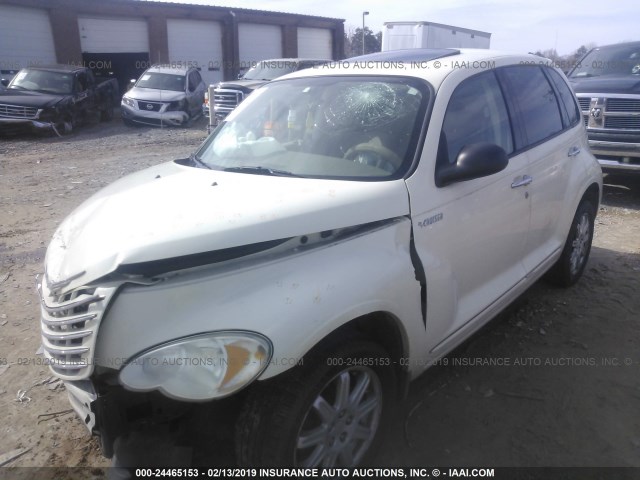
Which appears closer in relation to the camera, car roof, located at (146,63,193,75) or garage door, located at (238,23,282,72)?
car roof, located at (146,63,193,75)

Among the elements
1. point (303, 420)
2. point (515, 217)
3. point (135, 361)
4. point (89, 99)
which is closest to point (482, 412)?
point (515, 217)

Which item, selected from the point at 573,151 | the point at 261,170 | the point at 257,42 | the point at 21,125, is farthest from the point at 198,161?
the point at 257,42

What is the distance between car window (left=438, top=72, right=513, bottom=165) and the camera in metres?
2.82

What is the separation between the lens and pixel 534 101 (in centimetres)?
377

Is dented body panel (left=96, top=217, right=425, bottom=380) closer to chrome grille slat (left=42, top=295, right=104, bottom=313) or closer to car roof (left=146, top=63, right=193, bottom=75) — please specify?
chrome grille slat (left=42, top=295, right=104, bottom=313)

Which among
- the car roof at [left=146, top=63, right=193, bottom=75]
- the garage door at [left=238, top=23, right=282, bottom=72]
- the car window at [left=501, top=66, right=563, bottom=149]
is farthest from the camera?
the garage door at [left=238, top=23, right=282, bottom=72]

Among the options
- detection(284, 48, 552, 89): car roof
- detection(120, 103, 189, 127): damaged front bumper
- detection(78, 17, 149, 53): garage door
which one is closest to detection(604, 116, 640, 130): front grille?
detection(284, 48, 552, 89): car roof

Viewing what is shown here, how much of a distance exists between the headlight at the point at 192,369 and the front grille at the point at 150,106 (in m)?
15.5

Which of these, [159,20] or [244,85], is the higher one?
[159,20]

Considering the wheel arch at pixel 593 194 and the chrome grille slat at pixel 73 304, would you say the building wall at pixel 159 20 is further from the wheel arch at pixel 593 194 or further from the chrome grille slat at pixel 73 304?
the chrome grille slat at pixel 73 304

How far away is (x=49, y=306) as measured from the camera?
6.77 feet

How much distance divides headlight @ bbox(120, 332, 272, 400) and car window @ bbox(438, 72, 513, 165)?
146 cm

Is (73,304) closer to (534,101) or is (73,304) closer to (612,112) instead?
(534,101)

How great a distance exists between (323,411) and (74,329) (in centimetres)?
100
